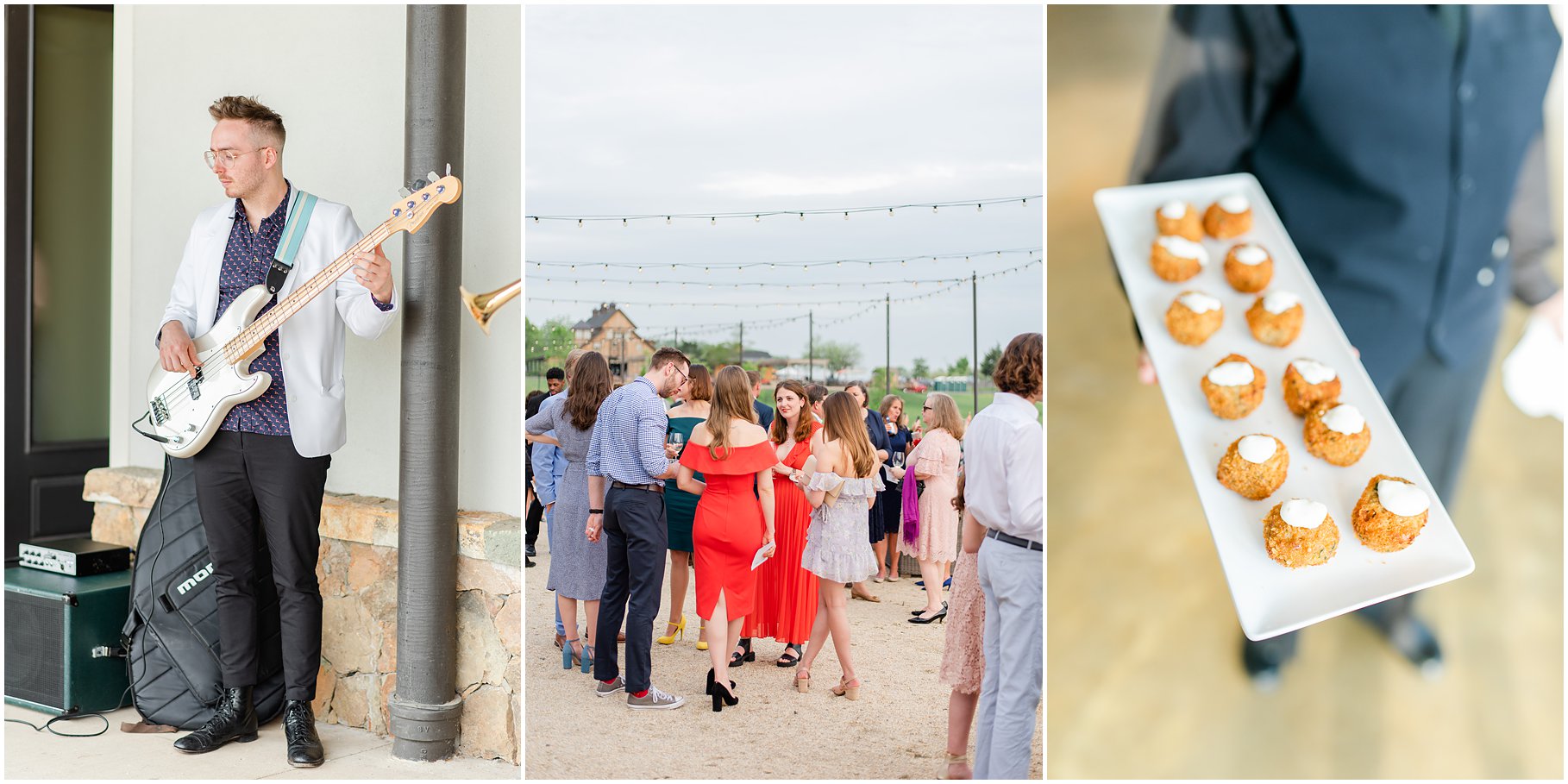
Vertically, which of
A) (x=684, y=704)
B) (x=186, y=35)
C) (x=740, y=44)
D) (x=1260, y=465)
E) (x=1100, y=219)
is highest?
(x=186, y=35)

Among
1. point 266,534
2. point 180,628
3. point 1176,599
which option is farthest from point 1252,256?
point 180,628

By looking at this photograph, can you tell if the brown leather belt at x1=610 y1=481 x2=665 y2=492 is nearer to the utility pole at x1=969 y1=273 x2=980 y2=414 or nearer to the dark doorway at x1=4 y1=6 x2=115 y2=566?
the utility pole at x1=969 y1=273 x2=980 y2=414

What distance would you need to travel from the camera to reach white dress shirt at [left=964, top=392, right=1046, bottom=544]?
268 cm

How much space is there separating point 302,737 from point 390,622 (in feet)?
1.22

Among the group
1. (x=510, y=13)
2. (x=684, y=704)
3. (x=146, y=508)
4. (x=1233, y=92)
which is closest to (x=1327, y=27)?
(x=1233, y=92)

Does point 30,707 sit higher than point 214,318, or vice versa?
point 214,318

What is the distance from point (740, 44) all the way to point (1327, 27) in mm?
1290

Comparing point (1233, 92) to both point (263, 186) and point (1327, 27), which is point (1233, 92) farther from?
point (263, 186)

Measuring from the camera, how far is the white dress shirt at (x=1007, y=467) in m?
2.68

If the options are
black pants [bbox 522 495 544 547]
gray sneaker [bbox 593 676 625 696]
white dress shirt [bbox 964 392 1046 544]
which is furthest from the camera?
black pants [bbox 522 495 544 547]

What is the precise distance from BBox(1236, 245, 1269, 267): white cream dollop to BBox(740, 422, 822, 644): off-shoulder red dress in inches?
66.6

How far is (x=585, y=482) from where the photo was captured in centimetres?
412

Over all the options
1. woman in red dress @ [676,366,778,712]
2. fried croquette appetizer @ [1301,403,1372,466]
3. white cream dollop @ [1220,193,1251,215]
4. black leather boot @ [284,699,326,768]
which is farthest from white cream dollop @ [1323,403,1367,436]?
black leather boot @ [284,699,326,768]

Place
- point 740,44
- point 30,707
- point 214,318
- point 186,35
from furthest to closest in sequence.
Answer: point 186,35 < point 30,707 < point 214,318 < point 740,44
